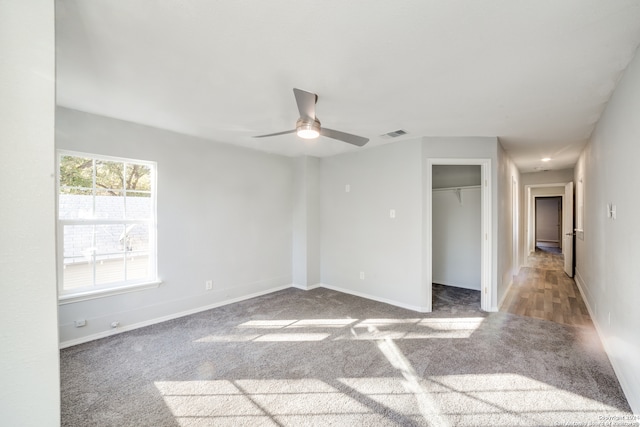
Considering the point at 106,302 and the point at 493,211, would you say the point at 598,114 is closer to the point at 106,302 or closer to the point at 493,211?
the point at 493,211

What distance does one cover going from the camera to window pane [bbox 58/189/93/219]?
2816 millimetres

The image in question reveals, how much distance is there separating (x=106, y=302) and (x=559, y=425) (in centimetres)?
398

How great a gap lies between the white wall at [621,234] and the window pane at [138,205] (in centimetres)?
444

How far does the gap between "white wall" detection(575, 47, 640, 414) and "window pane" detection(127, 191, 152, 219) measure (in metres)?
4.44

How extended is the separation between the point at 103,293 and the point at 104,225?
0.72 meters

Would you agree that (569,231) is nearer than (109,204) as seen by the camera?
No

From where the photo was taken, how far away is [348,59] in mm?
1894

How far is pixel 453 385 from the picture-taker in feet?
6.97

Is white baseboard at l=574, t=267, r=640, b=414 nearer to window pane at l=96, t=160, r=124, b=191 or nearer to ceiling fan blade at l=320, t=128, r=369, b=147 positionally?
ceiling fan blade at l=320, t=128, r=369, b=147

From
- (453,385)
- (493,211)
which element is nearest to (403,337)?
(453,385)

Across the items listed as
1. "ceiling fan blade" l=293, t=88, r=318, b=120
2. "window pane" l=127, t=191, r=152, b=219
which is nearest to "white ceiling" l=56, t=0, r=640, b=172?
"ceiling fan blade" l=293, t=88, r=318, b=120

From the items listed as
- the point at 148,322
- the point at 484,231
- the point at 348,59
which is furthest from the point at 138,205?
the point at 484,231

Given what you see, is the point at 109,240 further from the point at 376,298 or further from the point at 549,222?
the point at 549,222

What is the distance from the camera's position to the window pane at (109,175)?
306 centimetres
